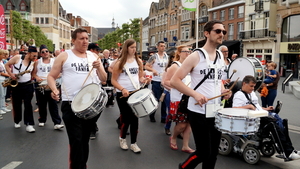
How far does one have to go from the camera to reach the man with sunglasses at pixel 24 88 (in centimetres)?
686

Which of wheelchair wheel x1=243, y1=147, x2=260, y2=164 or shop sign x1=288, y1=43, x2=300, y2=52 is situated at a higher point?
shop sign x1=288, y1=43, x2=300, y2=52

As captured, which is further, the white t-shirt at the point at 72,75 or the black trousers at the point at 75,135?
the white t-shirt at the point at 72,75

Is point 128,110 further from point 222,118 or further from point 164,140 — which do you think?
point 222,118

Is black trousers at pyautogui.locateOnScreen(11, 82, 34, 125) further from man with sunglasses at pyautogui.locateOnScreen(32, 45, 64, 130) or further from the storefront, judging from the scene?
the storefront

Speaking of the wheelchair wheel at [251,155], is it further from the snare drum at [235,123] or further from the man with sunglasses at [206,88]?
the snare drum at [235,123]

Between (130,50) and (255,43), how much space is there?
1325 inches

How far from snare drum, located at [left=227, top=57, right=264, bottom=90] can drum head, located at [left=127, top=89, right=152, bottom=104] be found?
7.00ft

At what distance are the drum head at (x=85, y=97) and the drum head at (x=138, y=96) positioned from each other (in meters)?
1.07

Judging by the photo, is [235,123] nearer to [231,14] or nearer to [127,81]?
[127,81]

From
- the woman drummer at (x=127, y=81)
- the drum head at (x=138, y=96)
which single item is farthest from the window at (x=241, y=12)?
the drum head at (x=138, y=96)

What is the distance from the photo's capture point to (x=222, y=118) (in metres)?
3.10

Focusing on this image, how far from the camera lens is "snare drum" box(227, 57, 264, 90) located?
5766 mm

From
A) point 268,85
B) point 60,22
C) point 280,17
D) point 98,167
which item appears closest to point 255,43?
point 280,17

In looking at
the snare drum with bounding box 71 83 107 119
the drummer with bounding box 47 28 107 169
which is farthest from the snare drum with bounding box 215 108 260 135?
the drummer with bounding box 47 28 107 169
